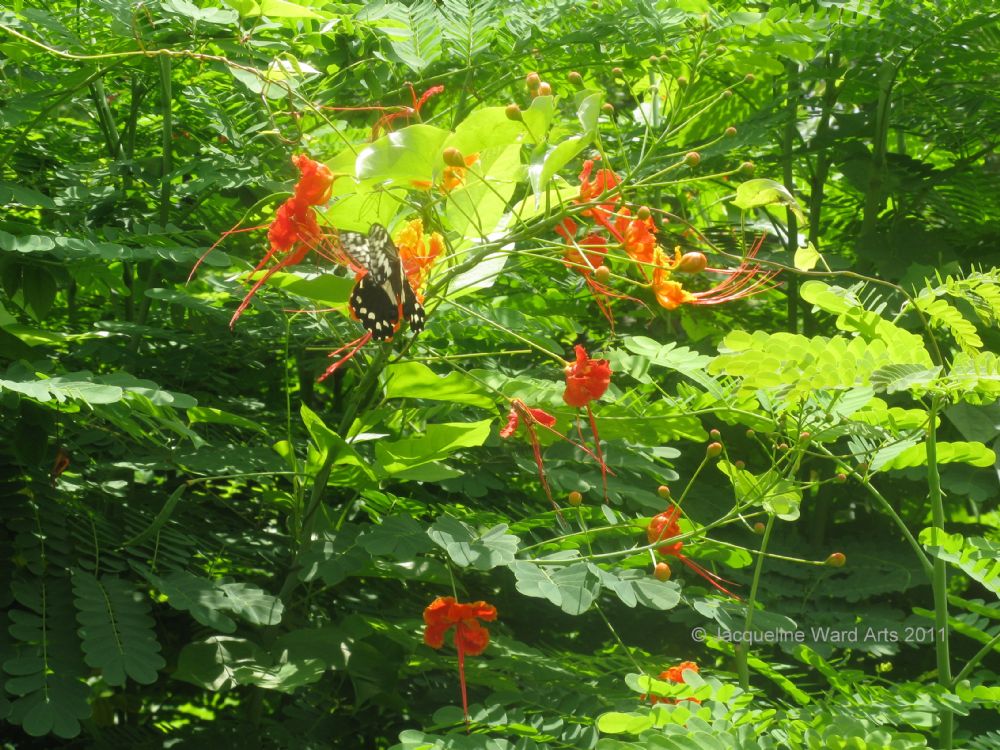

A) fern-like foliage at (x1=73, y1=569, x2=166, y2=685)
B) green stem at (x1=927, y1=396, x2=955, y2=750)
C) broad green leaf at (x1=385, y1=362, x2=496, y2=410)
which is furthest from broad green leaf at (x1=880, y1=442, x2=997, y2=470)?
fern-like foliage at (x1=73, y1=569, x2=166, y2=685)

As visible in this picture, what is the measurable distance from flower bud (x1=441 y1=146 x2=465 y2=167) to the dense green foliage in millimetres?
32

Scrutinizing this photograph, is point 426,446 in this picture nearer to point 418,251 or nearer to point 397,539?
point 397,539

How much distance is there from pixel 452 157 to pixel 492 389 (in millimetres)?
335

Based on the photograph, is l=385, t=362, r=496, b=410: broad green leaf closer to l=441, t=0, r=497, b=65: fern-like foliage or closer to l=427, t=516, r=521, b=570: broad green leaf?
l=427, t=516, r=521, b=570: broad green leaf

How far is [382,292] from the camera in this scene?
1.20 metres

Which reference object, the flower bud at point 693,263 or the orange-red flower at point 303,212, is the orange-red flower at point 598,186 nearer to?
the flower bud at point 693,263

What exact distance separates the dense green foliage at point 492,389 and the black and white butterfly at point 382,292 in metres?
0.06

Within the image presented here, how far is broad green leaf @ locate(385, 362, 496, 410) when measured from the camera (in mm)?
1311

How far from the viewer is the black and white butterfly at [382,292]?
1.19 m

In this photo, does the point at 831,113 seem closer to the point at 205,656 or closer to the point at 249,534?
the point at 249,534

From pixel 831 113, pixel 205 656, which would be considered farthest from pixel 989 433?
pixel 205 656

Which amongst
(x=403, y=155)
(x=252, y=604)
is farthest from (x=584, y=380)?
(x=252, y=604)

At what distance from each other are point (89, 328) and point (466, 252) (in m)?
1.13

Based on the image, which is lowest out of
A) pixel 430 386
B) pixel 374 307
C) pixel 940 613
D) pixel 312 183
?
pixel 940 613
